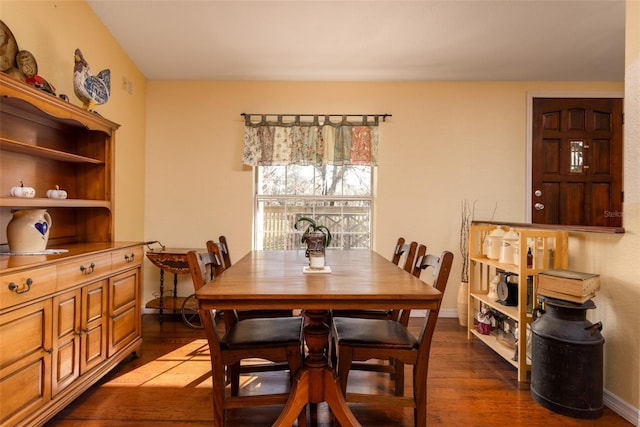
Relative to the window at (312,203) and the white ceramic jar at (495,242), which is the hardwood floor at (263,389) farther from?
the window at (312,203)

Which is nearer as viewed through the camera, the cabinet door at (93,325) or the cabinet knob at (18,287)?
the cabinet knob at (18,287)

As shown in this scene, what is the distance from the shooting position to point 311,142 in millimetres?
3707

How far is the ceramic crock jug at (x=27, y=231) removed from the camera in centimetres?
191

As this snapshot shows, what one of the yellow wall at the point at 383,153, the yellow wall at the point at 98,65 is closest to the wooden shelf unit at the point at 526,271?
the yellow wall at the point at 383,153

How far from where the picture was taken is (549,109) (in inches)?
148

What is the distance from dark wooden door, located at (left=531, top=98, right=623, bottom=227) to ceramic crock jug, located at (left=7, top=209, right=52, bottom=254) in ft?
14.1

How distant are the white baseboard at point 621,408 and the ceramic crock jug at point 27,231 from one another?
337 cm

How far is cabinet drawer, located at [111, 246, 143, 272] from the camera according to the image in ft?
7.47

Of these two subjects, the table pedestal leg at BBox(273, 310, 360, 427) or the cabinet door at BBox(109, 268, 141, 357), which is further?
the cabinet door at BBox(109, 268, 141, 357)

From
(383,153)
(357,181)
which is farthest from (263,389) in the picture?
(383,153)

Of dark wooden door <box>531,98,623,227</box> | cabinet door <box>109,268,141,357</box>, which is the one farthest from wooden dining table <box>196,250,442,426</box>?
dark wooden door <box>531,98,623,227</box>

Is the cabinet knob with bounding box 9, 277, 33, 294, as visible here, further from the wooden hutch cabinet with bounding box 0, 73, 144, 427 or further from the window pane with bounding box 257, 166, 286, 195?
the window pane with bounding box 257, 166, 286, 195

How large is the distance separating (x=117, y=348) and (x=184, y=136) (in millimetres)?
2291

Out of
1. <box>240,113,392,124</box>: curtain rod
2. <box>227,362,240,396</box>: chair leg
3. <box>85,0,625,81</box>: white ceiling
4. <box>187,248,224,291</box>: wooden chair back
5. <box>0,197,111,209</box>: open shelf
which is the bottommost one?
<box>227,362,240,396</box>: chair leg
